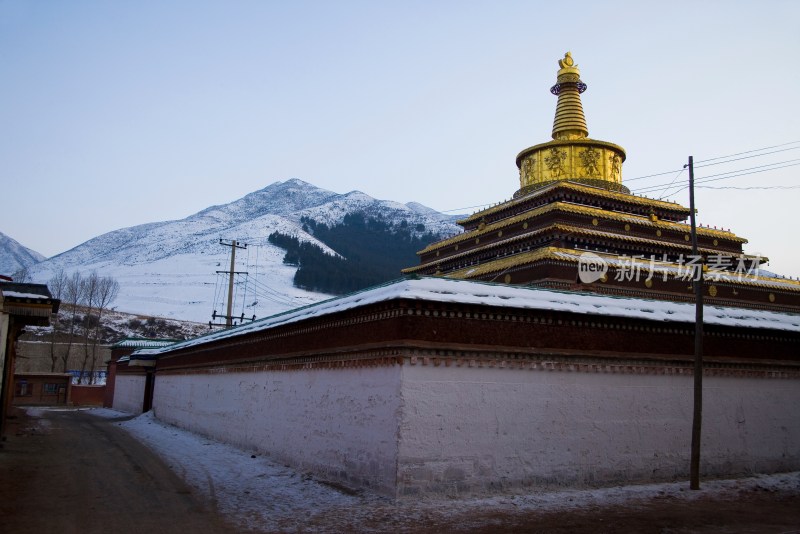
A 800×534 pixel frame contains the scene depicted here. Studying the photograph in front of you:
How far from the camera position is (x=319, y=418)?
15094mm

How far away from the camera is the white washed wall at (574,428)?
39.9ft

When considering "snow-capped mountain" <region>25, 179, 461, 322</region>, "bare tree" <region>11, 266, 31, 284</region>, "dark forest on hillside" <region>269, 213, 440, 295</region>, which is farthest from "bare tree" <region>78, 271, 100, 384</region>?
"dark forest on hillside" <region>269, 213, 440, 295</region>

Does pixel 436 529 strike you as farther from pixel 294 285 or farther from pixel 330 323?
pixel 294 285

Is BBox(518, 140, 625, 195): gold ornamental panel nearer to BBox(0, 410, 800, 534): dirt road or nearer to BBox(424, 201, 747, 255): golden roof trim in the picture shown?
BBox(424, 201, 747, 255): golden roof trim

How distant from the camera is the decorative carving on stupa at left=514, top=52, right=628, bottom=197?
30.4 meters

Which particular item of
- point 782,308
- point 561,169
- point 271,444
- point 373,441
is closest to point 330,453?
point 373,441

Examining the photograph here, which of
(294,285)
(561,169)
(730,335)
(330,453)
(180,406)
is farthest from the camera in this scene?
(294,285)

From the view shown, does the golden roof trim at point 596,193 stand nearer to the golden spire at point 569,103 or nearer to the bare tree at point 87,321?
the golden spire at point 569,103

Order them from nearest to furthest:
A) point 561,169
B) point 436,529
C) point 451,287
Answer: point 436,529
point 451,287
point 561,169

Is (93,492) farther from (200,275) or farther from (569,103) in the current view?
(200,275)

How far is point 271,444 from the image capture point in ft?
57.8

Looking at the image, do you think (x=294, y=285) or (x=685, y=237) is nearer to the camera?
(x=685, y=237)

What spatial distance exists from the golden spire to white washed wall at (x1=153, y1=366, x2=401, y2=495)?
67.2 ft

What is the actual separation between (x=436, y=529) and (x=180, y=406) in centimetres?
2101
